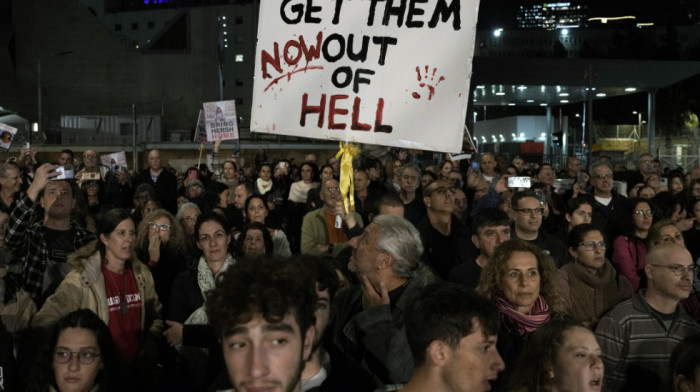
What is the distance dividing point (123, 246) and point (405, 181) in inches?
167

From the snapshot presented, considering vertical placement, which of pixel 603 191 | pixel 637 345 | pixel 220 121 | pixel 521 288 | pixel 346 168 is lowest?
pixel 637 345

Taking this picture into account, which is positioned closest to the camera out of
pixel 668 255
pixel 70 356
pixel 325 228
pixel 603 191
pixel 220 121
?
pixel 70 356

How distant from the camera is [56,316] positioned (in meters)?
5.27

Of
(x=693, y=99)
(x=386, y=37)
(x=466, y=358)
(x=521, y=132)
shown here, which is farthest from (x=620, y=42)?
(x=466, y=358)

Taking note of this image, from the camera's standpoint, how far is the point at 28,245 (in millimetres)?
5867

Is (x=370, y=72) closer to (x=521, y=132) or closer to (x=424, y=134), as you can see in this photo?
(x=424, y=134)

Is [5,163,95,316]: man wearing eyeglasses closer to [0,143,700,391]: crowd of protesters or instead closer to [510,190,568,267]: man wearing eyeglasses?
[0,143,700,391]: crowd of protesters

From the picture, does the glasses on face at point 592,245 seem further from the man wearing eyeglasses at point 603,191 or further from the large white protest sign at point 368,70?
the man wearing eyeglasses at point 603,191

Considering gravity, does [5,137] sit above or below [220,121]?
below

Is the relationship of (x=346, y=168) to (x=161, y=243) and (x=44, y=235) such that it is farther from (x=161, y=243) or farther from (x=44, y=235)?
(x=44, y=235)

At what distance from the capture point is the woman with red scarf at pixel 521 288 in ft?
15.6

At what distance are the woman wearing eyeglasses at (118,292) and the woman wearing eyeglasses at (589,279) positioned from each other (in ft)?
8.94

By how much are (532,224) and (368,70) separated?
1.82m

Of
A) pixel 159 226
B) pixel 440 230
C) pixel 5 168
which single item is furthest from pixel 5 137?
pixel 440 230
